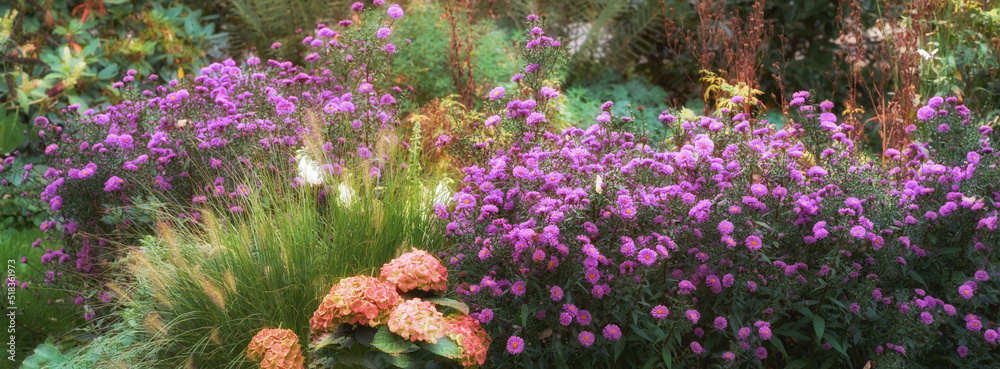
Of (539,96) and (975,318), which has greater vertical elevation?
(539,96)

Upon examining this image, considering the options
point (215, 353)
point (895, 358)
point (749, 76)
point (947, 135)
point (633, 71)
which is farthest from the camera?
point (633, 71)

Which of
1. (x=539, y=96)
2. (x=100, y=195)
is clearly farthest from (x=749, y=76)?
(x=100, y=195)

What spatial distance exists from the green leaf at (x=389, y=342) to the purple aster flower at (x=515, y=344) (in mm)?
358

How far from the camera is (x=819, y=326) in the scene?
8.59ft

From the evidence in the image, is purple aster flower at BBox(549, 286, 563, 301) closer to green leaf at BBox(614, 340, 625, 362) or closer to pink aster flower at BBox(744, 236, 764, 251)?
green leaf at BBox(614, 340, 625, 362)

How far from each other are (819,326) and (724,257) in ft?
1.35

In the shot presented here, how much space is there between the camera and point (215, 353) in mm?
2764

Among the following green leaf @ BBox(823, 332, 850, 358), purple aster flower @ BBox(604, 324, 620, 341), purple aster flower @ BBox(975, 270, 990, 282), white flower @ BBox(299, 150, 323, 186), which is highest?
white flower @ BBox(299, 150, 323, 186)

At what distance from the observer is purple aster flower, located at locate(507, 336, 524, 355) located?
7.97ft

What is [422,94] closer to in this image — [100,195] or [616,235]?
[100,195]

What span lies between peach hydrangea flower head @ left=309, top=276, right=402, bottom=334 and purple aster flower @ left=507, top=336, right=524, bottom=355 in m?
0.41

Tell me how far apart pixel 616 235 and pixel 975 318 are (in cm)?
139

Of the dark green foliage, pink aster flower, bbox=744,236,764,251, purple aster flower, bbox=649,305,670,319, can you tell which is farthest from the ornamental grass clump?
the dark green foliage

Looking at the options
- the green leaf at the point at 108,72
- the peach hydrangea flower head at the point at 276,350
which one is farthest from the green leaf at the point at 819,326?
the green leaf at the point at 108,72
